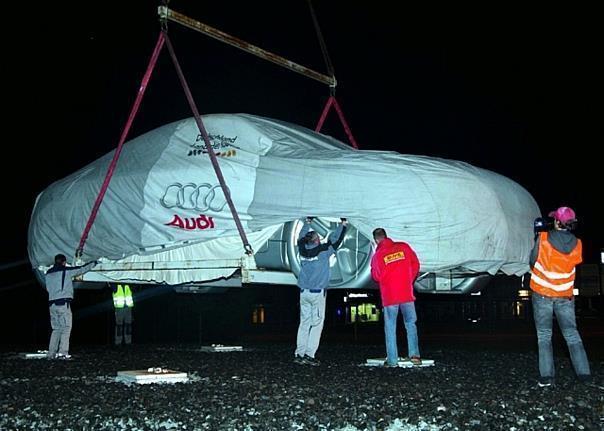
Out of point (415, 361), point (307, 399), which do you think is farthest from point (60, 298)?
point (307, 399)

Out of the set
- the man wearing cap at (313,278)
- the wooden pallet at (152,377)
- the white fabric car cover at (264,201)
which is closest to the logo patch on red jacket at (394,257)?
the white fabric car cover at (264,201)

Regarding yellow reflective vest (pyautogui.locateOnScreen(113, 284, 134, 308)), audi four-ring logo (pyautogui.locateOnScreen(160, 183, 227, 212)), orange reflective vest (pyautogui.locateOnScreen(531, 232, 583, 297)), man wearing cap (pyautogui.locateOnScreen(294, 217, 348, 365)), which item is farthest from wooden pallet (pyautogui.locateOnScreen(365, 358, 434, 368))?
yellow reflective vest (pyautogui.locateOnScreen(113, 284, 134, 308))

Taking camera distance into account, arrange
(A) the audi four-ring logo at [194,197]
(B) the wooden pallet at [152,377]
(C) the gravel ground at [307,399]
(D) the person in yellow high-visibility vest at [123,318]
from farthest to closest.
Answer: (D) the person in yellow high-visibility vest at [123,318] < (A) the audi four-ring logo at [194,197] < (B) the wooden pallet at [152,377] < (C) the gravel ground at [307,399]

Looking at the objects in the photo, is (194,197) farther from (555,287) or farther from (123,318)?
(123,318)

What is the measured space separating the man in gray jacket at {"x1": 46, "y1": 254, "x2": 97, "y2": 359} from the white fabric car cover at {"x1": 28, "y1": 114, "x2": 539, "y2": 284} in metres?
0.24

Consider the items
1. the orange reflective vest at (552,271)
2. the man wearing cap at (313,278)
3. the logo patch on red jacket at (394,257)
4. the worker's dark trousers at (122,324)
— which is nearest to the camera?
the orange reflective vest at (552,271)

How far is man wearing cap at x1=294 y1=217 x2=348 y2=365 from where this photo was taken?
8461 millimetres

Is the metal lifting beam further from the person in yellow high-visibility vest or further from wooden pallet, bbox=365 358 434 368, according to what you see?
the person in yellow high-visibility vest

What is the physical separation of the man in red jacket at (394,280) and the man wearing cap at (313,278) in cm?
70

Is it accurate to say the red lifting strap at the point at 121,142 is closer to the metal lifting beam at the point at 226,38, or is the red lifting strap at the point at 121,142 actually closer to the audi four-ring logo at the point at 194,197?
the metal lifting beam at the point at 226,38

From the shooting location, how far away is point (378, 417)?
474 centimetres

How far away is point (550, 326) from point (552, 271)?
46 centimetres

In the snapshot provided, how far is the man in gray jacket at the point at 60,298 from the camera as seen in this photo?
981 centimetres

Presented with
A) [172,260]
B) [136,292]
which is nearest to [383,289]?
[172,260]
